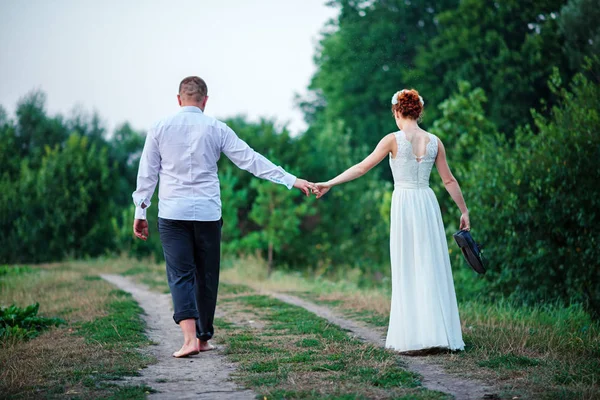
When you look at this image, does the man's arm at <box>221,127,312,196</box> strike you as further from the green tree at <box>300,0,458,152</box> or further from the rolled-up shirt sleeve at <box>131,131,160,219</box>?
the green tree at <box>300,0,458,152</box>

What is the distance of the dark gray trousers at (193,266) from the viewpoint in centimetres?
600

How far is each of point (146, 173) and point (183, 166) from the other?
0.35 m

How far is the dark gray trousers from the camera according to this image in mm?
5996

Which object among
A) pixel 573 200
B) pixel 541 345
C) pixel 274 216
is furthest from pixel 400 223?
pixel 274 216

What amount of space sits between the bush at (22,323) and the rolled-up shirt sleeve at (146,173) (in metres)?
2.49

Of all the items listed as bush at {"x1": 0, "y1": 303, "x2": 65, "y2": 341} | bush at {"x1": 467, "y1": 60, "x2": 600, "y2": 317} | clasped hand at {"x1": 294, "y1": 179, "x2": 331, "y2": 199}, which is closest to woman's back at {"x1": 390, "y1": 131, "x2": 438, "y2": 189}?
clasped hand at {"x1": 294, "y1": 179, "x2": 331, "y2": 199}

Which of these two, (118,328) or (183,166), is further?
(118,328)

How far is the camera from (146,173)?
6043 millimetres

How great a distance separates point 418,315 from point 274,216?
14706 millimetres

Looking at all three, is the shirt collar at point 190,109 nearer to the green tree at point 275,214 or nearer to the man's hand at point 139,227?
the man's hand at point 139,227

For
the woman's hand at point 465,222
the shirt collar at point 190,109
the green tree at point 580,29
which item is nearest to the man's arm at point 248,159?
the shirt collar at point 190,109

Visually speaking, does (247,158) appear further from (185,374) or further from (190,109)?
(185,374)

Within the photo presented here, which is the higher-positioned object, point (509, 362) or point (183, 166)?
point (183, 166)

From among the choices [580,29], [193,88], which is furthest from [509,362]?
[580,29]
